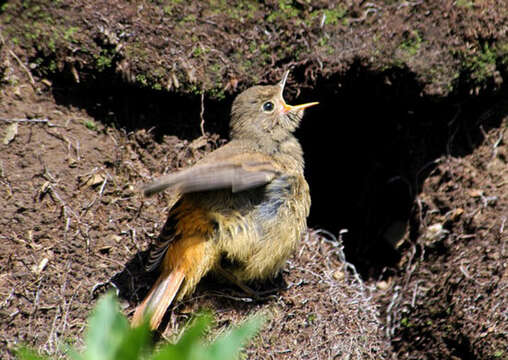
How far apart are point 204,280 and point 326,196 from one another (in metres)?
2.15

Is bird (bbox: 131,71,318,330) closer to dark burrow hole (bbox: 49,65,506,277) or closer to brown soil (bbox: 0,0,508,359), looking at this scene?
brown soil (bbox: 0,0,508,359)

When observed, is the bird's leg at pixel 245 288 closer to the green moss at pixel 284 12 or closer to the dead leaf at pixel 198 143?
the dead leaf at pixel 198 143

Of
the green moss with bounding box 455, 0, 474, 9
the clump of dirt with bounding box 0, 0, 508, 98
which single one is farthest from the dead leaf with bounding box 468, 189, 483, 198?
the green moss with bounding box 455, 0, 474, 9

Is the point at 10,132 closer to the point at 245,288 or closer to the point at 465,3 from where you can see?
the point at 245,288

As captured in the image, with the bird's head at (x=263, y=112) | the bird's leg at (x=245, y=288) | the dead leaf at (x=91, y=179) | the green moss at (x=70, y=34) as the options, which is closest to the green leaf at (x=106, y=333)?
the bird's leg at (x=245, y=288)

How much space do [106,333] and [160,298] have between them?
2.38 metres

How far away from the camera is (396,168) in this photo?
19.1 ft

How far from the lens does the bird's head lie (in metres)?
5.04

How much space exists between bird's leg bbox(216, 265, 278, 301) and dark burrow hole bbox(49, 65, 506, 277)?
4.13 feet

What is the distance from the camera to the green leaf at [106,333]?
5.92 ft

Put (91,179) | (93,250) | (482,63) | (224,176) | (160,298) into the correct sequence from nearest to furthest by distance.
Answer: (224,176) < (160,298) < (93,250) < (91,179) < (482,63)

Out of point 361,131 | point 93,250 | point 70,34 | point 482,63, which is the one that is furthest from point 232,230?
point 482,63

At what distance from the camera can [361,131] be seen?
6.07 metres

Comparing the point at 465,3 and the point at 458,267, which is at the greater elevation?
the point at 465,3
